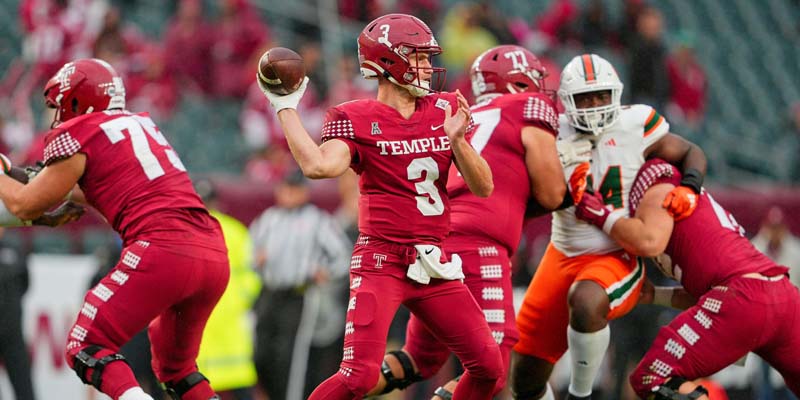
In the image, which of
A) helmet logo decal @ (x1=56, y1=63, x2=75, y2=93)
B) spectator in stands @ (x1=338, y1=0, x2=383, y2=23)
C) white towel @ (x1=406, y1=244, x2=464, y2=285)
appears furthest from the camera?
spectator in stands @ (x1=338, y1=0, x2=383, y2=23)

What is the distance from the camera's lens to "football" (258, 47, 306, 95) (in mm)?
5449

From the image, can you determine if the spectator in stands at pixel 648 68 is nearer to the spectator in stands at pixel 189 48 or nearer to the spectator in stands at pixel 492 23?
the spectator in stands at pixel 492 23

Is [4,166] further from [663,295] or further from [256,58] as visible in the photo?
[256,58]

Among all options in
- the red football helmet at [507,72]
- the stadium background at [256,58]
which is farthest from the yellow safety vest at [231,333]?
the red football helmet at [507,72]

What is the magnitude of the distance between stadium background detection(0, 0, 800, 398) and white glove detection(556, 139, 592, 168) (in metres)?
5.55

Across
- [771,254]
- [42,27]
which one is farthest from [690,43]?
[42,27]

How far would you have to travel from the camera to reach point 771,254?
10.4 metres

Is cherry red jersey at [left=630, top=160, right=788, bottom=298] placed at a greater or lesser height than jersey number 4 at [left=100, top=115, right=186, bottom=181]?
lesser

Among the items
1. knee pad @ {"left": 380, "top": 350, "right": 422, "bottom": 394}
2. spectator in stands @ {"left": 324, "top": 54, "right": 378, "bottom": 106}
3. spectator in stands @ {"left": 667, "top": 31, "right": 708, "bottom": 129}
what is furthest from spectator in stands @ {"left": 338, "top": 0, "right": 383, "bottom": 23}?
knee pad @ {"left": 380, "top": 350, "right": 422, "bottom": 394}

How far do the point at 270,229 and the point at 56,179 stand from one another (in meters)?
3.88

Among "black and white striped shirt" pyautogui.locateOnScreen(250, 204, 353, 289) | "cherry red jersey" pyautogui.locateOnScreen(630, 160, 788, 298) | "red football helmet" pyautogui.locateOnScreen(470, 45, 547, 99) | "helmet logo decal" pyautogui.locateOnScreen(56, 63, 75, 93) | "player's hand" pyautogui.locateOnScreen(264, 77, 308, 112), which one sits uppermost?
"player's hand" pyautogui.locateOnScreen(264, 77, 308, 112)

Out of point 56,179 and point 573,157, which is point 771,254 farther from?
point 56,179

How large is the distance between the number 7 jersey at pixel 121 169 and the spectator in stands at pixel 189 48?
7195 millimetres

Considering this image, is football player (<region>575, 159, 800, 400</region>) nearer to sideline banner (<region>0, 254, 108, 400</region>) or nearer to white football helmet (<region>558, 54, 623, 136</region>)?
white football helmet (<region>558, 54, 623, 136</region>)
